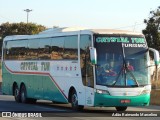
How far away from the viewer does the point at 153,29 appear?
36.4 metres

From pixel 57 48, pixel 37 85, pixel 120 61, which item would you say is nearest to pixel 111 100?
pixel 120 61

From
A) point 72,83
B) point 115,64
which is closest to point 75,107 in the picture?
point 72,83

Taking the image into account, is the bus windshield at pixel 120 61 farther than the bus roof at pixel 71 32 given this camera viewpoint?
No

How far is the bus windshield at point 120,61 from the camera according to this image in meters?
18.7

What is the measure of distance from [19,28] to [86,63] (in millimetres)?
65674

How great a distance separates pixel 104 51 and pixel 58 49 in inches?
137

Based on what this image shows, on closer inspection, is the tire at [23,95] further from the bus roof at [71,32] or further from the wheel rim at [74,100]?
the wheel rim at [74,100]

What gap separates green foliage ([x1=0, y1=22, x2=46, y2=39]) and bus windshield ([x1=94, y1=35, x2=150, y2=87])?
206ft

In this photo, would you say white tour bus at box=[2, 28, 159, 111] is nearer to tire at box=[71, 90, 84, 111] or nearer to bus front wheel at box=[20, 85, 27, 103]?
tire at box=[71, 90, 84, 111]

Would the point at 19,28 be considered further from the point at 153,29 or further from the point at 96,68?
the point at 96,68

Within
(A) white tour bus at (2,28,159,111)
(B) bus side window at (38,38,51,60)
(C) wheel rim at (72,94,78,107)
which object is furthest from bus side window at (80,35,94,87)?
(B) bus side window at (38,38,51,60)

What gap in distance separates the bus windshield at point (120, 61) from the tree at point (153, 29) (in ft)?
55.4

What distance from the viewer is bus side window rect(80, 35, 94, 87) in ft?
62.6

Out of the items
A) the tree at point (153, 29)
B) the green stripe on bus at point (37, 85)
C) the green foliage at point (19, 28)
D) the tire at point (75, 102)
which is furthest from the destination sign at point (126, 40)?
the green foliage at point (19, 28)
